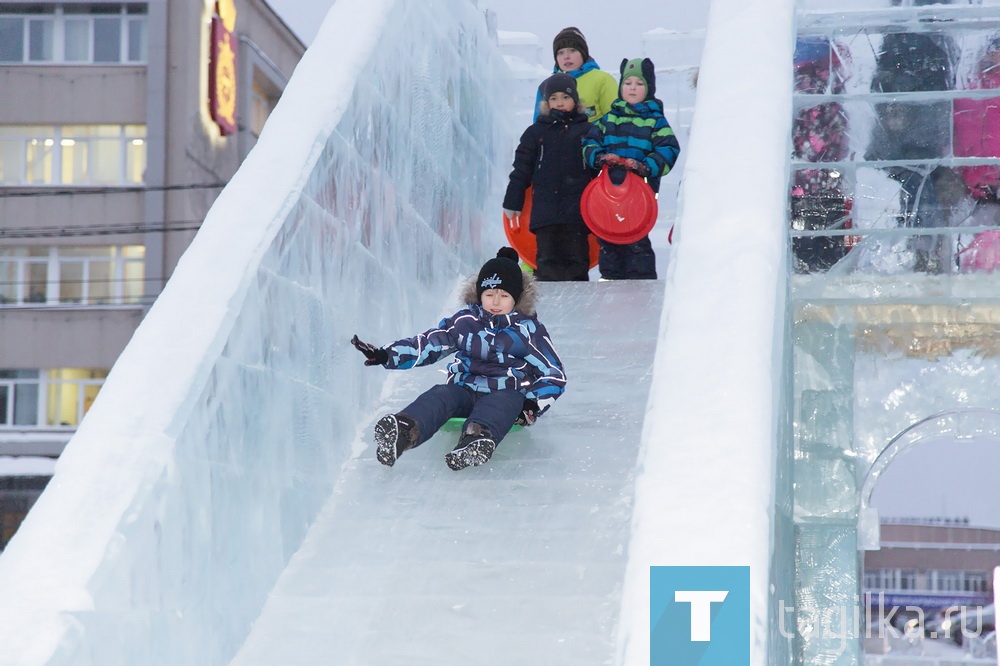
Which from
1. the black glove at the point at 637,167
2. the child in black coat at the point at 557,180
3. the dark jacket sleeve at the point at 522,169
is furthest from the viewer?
the dark jacket sleeve at the point at 522,169

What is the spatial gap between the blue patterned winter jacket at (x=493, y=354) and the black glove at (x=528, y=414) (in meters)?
0.02

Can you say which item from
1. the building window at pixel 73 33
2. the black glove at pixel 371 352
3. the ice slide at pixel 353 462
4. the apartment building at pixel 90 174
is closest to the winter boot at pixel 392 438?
the ice slide at pixel 353 462

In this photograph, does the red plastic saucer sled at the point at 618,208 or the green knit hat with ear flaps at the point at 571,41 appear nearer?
the red plastic saucer sled at the point at 618,208

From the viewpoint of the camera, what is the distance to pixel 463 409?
4.63m

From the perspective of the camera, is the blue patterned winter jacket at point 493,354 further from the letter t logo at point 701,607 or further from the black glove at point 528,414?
the letter t logo at point 701,607

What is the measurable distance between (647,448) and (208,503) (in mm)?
1206

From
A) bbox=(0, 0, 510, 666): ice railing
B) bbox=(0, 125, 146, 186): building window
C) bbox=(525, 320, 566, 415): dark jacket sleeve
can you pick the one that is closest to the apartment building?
bbox=(0, 125, 146, 186): building window

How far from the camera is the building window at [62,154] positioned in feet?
78.4

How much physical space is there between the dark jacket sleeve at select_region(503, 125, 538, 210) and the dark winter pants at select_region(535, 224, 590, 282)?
0.24 m

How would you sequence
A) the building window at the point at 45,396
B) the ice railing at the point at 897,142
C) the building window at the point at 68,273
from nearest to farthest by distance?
the ice railing at the point at 897,142
the building window at the point at 45,396
the building window at the point at 68,273

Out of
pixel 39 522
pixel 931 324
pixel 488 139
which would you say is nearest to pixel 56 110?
pixel 488 139

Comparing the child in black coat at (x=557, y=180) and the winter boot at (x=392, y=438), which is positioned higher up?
the child in black coat at (x=557, y=180)

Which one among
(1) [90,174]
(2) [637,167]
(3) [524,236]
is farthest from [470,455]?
(1) [90,174]

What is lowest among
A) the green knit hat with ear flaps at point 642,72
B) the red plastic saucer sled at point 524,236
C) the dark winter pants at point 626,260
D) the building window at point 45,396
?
the building window at point 45,396
